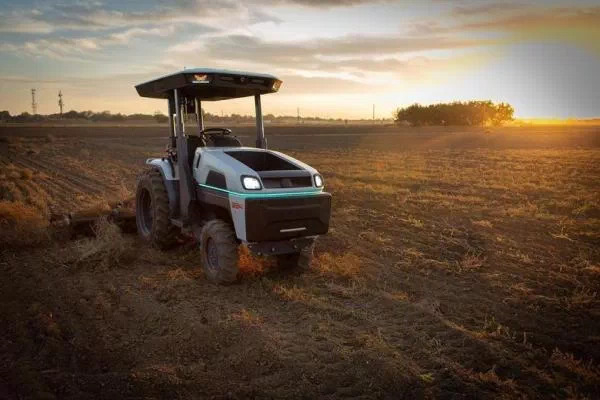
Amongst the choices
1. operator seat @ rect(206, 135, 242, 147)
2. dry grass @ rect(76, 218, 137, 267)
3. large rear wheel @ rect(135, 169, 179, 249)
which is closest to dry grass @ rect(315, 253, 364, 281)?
operator seat @ rect(206, 135, 242, 147)

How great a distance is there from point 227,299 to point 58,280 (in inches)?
89.5

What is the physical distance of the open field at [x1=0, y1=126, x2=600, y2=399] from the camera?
3623 millimetres

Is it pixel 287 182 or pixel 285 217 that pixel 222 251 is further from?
pixel 287 182

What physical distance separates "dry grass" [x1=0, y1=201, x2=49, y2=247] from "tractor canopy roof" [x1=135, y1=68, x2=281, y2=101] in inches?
107

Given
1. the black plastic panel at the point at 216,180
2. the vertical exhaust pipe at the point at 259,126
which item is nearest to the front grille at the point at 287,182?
the black plastic panel at the point at 216,180

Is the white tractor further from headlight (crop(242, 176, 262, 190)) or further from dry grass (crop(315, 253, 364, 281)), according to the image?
dry grass (crop(315, 253, 364, 281))

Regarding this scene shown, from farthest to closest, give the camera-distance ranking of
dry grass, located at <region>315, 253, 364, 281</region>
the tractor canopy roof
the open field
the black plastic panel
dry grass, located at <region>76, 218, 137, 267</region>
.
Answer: dry grass, located at <region>76, 218, 137, 267</region>
dry grass, located at <region>315, 253, 364, 281</region>
the tractor canopy roof
the black plastic panel
the open field

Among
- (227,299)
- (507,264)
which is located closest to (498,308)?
(507,264)

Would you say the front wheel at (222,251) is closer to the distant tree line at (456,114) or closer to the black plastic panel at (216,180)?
the black plastic panel at (216,180)

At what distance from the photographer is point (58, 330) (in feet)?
14.4

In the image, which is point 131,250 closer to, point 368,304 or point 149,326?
point 149,326

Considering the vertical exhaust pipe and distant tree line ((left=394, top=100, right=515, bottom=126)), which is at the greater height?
distant tree line ((left=394, top=100, right=515, bottom=126))

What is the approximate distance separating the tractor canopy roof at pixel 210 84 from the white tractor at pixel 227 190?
12 mm

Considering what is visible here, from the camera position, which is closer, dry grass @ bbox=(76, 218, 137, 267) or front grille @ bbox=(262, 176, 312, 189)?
front grille @ bbox=(262, 176, 312, 189)
